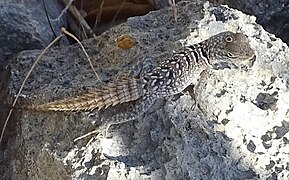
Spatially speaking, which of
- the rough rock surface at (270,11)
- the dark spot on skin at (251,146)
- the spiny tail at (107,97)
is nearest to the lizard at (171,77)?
the spiny tail at (107,97)

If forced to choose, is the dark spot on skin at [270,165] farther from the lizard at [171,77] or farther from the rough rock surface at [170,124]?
the lizard at [171,77]

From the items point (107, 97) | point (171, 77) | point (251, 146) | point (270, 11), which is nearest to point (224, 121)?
point (251, 146)

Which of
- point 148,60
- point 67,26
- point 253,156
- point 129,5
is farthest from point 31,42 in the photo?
point 253,156

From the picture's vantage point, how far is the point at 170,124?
2.12m

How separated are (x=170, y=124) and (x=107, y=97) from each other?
0.23m

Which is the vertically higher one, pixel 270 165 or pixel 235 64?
pixel 235 64

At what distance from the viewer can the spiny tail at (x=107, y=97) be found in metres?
2.16

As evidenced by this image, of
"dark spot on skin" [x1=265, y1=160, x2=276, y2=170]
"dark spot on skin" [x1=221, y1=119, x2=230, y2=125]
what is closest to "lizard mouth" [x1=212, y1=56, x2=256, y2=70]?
"dark spot on skin" [x1=221, y1=119, x2=230, y2=125]

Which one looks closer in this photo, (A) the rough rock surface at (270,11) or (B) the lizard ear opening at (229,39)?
(B) the lizard ear opening at (229,39)

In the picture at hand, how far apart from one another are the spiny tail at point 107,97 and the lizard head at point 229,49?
11.3 inches

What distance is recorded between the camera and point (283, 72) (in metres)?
2.36

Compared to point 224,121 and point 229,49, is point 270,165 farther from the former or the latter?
point 229,49

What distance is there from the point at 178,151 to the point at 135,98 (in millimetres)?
264

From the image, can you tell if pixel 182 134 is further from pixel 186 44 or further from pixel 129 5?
pixel 129 5
